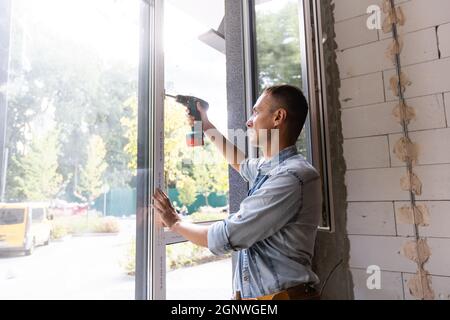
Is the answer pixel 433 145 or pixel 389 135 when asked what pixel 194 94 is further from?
pixel 433 145

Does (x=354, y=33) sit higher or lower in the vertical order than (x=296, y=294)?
higher

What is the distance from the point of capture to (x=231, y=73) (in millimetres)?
1896

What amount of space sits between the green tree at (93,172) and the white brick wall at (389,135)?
4.00ft

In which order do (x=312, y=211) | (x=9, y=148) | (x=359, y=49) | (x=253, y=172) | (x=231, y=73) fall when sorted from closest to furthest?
(x=9, y=148) < (x=312, y=211) < (x=253, y=172) < (x=359, y=49) < (x=231, y=73)

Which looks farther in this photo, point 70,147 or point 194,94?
point 194,94

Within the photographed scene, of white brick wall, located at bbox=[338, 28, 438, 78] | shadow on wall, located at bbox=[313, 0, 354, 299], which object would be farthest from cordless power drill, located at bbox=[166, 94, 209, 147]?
white brick wall, located at bbox=[338, 28, 438, 78]

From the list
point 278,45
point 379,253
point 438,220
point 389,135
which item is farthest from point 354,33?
point 379,253

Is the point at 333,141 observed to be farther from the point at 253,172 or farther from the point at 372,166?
the point at 253,172

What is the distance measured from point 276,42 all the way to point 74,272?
1.63 metres

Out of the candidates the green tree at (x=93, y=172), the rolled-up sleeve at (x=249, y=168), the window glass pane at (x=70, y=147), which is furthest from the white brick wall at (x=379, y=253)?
the green tree at (x=93, y=172)

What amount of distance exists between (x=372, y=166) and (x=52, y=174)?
1.44m

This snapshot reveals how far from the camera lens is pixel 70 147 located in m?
1.06

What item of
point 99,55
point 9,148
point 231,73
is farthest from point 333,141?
point 9,148

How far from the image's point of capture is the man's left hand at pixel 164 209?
4.00ft
